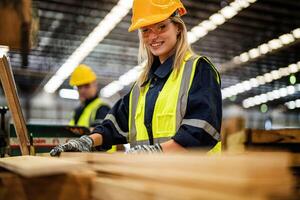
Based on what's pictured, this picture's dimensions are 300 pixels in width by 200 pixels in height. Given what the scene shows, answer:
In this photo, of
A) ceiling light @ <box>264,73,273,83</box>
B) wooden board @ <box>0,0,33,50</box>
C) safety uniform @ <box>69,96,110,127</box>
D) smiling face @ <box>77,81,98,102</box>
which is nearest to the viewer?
wooden board @ <box>0,0,33,50</box>

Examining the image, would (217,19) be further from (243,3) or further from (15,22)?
(15,22)

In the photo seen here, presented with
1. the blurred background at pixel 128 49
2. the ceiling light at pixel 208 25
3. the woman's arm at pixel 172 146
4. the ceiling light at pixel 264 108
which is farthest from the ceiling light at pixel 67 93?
the woman's arm at pixel 172 146

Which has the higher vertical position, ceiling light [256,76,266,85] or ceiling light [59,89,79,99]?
ceiling light [256,76,266,85]

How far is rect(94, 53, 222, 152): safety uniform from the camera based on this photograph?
2332 millimetres

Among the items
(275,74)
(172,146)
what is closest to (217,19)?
(275,74)

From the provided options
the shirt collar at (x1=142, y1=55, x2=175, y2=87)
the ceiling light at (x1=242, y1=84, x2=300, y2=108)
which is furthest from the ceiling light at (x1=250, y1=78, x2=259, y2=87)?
the shirt collar at (x1=142, y1=55, x2=175, y2=87)

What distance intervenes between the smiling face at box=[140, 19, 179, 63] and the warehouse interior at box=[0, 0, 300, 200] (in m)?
0.77

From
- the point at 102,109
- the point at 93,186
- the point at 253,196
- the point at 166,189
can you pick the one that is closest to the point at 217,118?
the point at 93,186

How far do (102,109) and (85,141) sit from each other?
10.9ft

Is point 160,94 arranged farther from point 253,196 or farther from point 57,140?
point 57,140

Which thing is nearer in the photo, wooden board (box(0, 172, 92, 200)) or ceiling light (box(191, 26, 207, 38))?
wooden board (box(0, 172, 92, 200))

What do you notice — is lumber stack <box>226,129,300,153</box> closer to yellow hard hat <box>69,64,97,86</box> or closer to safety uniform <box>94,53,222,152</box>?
safety uniform <box>94,53,222,152</box>

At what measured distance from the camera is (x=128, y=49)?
53.2 feet

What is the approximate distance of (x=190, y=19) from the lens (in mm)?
13047
